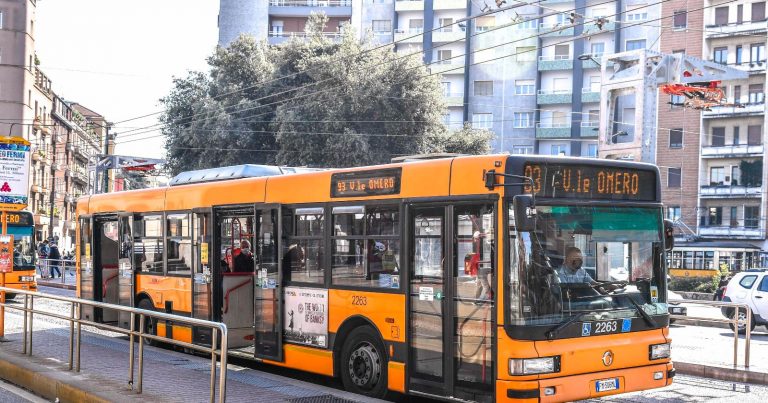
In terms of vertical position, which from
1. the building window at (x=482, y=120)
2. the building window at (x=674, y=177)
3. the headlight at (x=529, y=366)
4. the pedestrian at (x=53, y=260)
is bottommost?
the pedestrian at (x=53, y=260)

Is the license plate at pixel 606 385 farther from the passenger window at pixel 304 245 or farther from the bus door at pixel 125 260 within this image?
the bus door at pixel 125 260

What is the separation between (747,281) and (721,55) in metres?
43.2

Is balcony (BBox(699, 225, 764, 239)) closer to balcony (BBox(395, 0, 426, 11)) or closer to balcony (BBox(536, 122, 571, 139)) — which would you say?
balcony (BBox(536, 122, 571, 139))

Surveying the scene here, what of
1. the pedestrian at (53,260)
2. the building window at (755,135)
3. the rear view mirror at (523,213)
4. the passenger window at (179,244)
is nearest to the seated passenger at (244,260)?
the passenger window at (179,244)

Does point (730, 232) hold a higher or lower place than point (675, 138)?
lower

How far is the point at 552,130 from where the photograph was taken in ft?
227

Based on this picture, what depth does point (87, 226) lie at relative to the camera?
19.2 meters

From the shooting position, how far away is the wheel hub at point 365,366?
11.0 meters

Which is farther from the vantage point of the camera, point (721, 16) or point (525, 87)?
point (525, 87)

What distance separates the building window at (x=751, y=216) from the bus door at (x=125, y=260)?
177 feet

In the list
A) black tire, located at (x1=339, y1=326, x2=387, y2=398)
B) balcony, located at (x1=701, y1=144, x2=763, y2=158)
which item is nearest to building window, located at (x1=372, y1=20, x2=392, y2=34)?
balcony, located at (x1=701, y1=144, x2=763, y2=158)

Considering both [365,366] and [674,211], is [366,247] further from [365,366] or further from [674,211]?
[674,211]

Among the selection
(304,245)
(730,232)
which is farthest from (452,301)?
(730,232)

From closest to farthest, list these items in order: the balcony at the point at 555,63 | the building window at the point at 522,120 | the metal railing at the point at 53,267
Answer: the metal railing at the point at 53,267, the balcony at the point at 555,63, the building window at the point at 522,120
